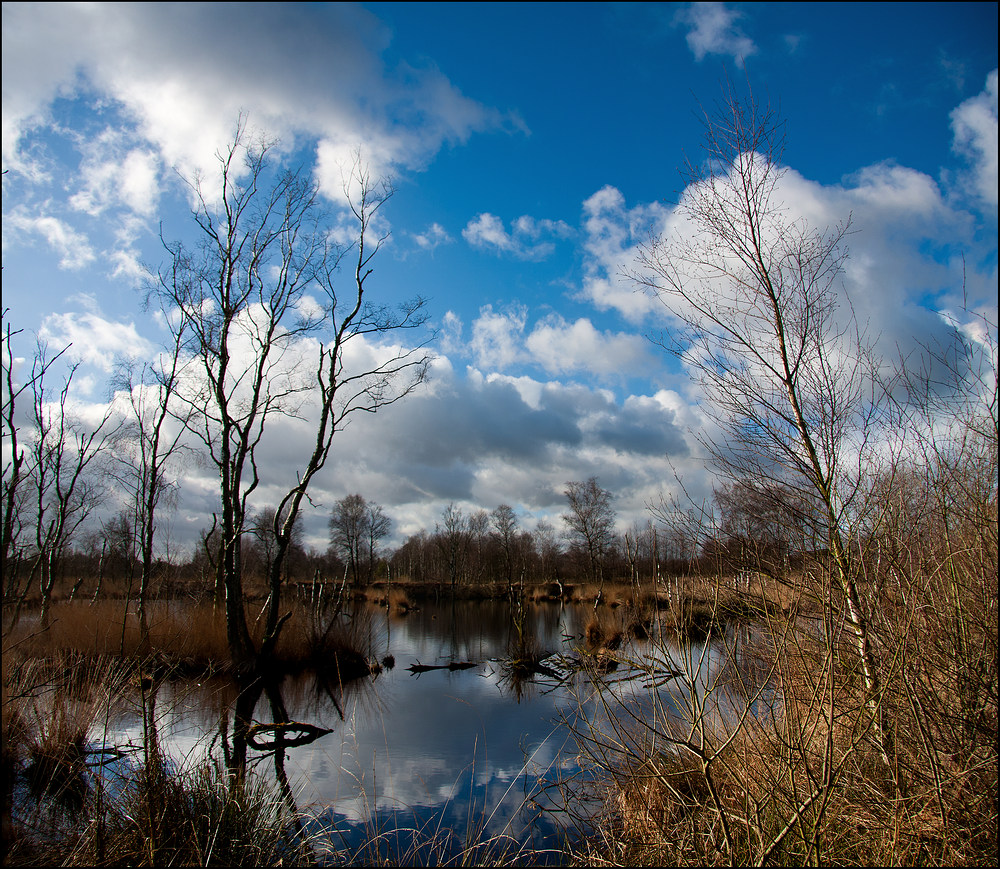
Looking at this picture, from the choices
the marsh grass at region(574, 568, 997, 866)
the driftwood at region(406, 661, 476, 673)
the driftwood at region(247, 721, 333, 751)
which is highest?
the marsh grass at region(574, 568, 997, 866)

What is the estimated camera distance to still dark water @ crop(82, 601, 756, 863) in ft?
15.6

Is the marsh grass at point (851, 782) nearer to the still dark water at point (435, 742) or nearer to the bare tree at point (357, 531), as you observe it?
the still dark water at point (435, 742)

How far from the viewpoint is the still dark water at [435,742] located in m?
4.75

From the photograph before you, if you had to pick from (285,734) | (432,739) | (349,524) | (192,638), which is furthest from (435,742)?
(349,524)

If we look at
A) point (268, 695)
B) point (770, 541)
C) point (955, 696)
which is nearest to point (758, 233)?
point (770, 541)

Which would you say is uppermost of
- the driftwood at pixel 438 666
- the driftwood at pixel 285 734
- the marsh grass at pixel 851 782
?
the marsh grass at pixel 851 782

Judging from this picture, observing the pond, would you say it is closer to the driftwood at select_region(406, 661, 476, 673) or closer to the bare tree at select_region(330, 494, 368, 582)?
the driftwood at select_region(406, 661, 476, 673)

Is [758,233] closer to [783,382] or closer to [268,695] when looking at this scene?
[783,382]

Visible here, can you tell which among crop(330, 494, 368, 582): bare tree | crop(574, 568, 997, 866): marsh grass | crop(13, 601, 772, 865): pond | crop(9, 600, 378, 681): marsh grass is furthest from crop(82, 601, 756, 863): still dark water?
crop(330, 494, 368, 582): bare tree

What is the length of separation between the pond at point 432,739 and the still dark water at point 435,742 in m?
0.03

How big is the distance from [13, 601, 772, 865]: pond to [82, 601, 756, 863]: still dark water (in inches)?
1.1

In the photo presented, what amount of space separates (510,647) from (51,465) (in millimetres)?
14651

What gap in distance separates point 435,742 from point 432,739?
136 millimetres

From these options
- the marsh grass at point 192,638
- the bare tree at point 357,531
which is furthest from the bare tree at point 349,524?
the marsh grass at point 192,638
